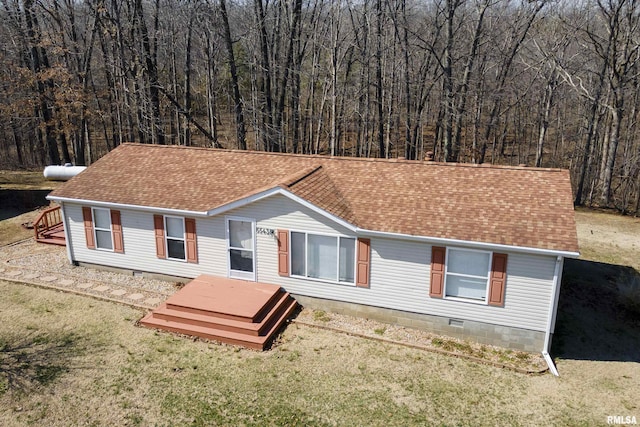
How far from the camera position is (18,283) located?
1541 cm

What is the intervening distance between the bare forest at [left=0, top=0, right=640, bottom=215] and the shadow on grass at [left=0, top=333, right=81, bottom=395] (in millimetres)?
14579

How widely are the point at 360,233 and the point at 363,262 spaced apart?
2.92 ft

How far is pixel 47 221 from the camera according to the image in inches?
783

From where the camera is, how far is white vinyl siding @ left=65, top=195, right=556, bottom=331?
1183cm

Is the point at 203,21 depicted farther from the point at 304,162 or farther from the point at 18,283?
the point at 18,283

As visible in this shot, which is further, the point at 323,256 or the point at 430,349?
the point at 323,256

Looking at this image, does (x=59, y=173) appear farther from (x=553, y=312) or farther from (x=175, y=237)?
(x=553, y=312)

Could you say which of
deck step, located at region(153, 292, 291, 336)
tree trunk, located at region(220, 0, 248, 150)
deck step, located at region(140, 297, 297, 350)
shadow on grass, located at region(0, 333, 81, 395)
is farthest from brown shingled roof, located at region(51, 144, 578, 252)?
tree trunk, located at region(220, 0, 248, 150)

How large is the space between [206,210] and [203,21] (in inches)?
685

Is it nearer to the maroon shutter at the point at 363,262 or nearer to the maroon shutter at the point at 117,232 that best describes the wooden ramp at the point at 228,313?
the maroon shutter at the point at 363,262

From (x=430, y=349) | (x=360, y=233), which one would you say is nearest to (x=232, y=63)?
(x=360, y=233)

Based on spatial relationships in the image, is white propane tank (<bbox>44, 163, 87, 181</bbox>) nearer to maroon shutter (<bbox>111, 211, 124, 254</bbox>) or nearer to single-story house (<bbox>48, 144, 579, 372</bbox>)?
single-story house (<bbox>48, 144, 579, 372</bbox>)

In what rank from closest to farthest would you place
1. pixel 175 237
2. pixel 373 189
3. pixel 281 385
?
pixel 281 385, pixel 373 189, pixel 175 237

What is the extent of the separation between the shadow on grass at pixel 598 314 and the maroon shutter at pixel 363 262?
521cm
